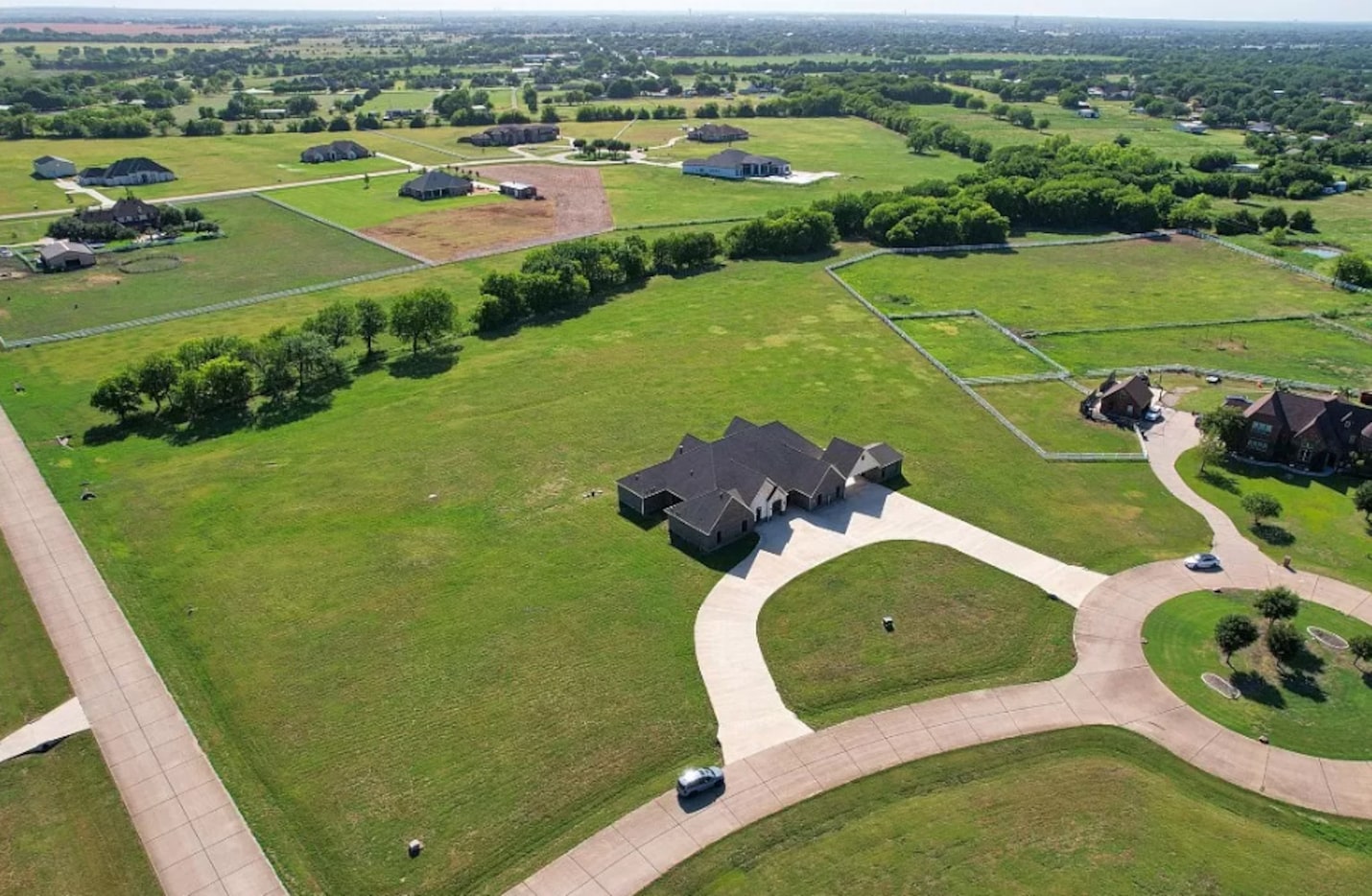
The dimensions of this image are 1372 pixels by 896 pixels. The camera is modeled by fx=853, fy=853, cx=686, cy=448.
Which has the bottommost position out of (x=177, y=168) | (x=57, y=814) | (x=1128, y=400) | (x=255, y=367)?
(x=57, y=814)

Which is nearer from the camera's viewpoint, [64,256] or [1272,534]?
[1272,534]

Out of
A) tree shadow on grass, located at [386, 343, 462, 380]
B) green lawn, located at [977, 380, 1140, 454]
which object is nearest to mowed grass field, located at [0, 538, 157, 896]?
tree shadow on grass, located at [386, 343, 462, 380]

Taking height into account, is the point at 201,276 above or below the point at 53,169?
below

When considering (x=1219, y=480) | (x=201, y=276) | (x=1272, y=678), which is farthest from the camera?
(x=201, y=276)

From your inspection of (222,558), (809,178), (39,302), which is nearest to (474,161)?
(809,178)

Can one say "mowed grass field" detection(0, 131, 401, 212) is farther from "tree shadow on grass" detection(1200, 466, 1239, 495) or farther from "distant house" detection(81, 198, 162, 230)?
"tree shadow on grass" detection(1200, 466, 1239, 495)

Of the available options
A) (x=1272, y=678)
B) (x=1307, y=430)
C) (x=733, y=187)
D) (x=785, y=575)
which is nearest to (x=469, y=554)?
(x=785, y=575)

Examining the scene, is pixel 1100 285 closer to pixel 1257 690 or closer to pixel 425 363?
pixel 1257 690

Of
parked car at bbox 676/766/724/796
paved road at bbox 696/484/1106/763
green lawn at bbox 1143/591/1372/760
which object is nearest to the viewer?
parked car at bbox 676/766/724/796

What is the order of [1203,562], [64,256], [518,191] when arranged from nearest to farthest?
[1203,562], [64,256], [518,191]
